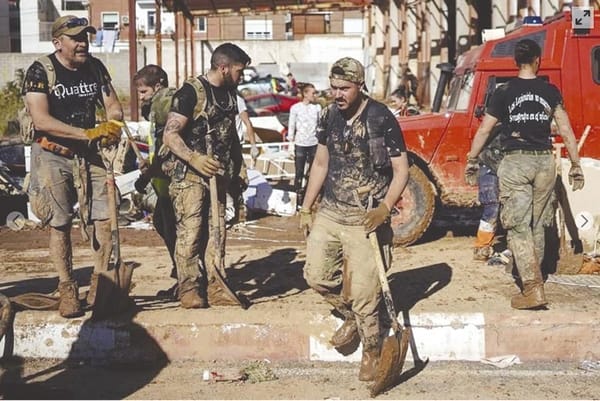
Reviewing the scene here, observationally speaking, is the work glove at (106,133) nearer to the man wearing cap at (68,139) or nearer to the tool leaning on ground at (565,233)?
the man wearing cap at (68,139)

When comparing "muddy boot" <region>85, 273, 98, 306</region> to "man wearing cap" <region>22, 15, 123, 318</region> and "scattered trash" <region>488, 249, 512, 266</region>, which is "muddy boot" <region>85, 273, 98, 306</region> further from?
"scattered trash" <region>488, 249, 512, 266</region>

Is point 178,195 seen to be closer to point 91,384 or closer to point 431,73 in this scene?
point 91,384

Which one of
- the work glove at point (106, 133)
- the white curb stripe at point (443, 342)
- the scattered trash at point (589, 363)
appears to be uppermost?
the work glove at point (106, 133)

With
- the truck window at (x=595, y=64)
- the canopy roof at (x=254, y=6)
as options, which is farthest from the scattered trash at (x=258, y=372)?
the canopy roof at (x=254, y=6)

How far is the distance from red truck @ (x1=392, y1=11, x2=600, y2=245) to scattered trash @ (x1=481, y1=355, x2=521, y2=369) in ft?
11.4

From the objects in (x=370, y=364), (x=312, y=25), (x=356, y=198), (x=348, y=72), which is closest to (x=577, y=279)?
(x=370, y=364)

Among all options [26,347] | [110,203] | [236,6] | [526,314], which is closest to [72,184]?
[110,203]

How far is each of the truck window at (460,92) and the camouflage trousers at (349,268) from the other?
4.39m

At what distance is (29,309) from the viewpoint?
6.53 meters

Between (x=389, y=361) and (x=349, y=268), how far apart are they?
640mm

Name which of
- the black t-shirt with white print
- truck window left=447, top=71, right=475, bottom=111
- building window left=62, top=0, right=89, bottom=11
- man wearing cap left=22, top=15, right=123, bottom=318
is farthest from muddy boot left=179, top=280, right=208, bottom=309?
building window left=62, top=0, right=89, bottom=11

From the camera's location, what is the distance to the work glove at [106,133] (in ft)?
19.7

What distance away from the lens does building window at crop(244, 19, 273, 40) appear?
6519 centimetres

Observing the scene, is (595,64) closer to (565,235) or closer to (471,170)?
(565,235)
